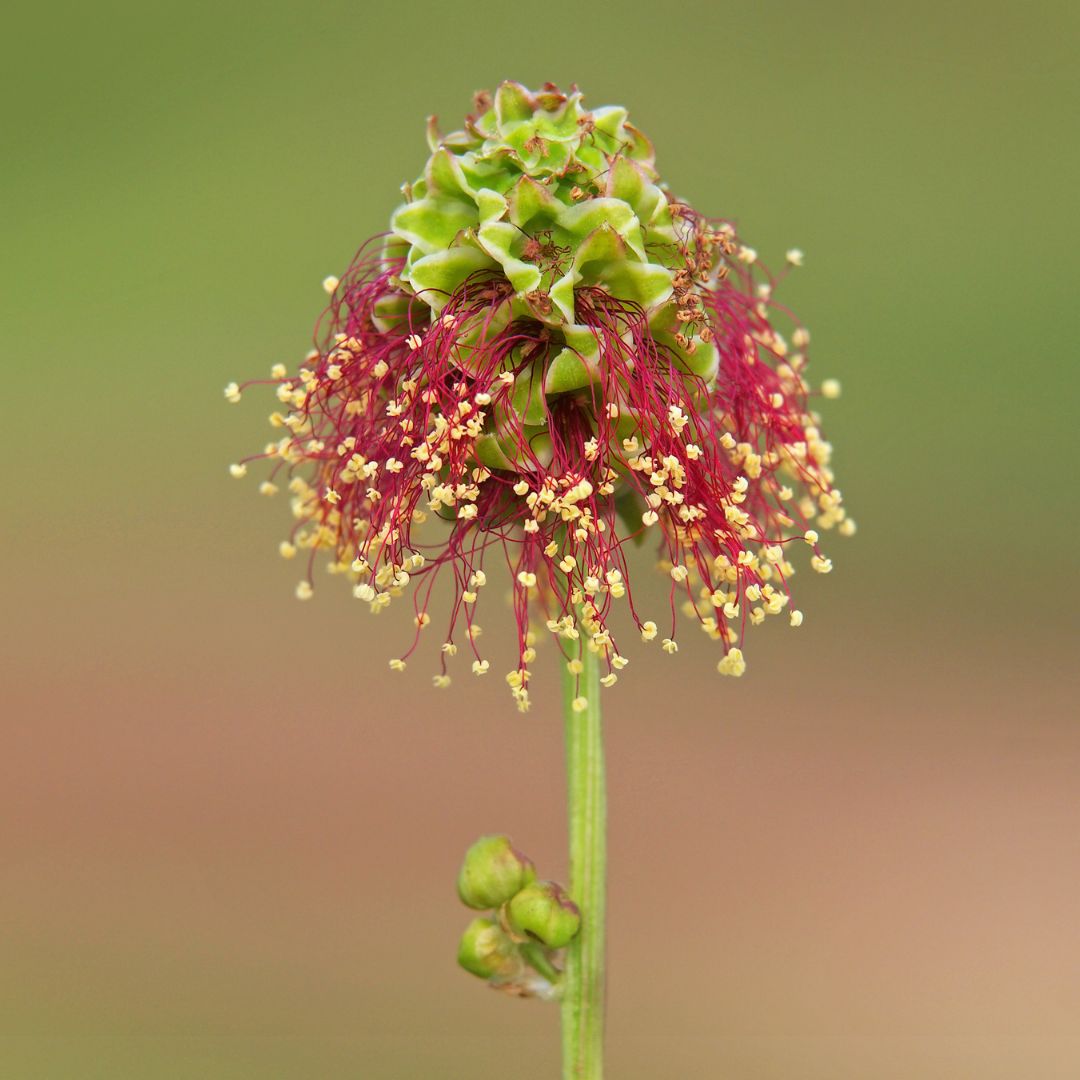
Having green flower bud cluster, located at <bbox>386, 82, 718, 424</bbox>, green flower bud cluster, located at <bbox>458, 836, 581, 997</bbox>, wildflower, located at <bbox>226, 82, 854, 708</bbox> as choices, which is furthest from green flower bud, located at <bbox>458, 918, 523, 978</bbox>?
green flower bud cluster, located at <bbox>386, 82, 718, 424</bbox>

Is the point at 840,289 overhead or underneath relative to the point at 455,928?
overhead

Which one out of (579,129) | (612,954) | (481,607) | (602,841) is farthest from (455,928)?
(579,129)

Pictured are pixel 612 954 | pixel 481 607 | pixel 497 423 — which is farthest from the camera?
pixel 481 607

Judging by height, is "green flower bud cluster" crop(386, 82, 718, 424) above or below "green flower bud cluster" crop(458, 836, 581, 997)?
above

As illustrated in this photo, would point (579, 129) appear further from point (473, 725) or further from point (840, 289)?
point (840, 289)

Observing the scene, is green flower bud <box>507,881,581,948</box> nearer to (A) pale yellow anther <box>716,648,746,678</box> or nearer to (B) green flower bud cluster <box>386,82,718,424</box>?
(A) pale yellow anther <box>716,648,746,678</box>

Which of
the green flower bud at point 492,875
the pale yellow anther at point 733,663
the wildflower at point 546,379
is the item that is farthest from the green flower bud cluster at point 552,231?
the green flower bud at point 492,875

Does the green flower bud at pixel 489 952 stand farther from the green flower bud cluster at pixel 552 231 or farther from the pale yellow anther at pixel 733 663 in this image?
the green flower bud cluster at pixel 552 231
